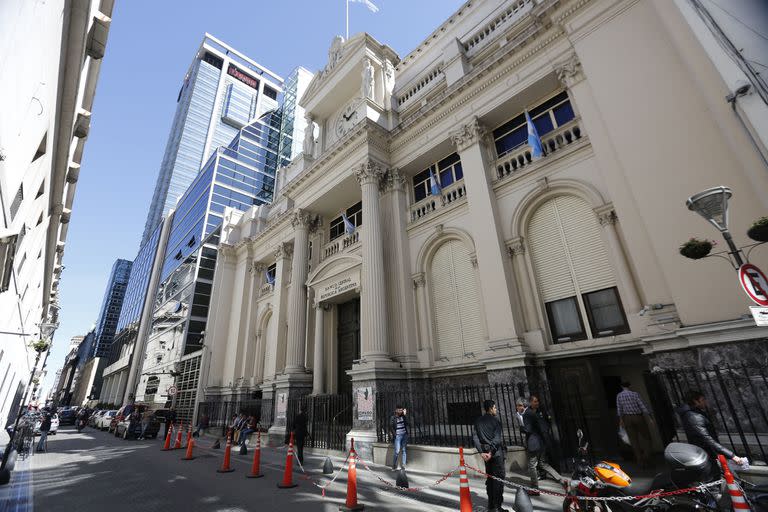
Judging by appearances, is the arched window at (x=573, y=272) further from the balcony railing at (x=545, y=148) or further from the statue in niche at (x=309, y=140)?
the statue in niche at (x=309, y=140)

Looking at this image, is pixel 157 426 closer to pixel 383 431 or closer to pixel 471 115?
pixel 383 431

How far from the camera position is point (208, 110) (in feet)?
282

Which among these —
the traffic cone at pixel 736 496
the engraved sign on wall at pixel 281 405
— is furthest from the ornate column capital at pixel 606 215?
the engraved sign on wall at pixel 281 405

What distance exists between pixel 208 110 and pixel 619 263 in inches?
3891

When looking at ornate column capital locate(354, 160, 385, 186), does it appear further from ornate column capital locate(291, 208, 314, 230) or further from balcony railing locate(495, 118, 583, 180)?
balcony railing locate(495, 118, 583, 180)

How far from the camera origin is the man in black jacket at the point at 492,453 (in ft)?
16.5

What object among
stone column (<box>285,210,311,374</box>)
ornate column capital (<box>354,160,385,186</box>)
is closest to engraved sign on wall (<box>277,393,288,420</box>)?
stone column (<box>285,210,311,374</box>)

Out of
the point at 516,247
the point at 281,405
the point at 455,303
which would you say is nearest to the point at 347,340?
the point at 281,405

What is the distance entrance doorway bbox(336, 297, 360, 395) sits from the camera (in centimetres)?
1680

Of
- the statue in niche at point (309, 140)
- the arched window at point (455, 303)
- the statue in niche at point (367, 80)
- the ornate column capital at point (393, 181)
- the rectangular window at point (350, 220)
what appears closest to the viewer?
the arched window at point (455, 303)

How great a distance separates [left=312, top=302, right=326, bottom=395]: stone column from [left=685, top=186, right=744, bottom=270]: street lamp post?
14.0 m

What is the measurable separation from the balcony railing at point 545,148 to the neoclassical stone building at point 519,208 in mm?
65

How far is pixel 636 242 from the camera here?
27.5ft

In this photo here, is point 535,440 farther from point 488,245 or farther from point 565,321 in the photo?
point 488,245
